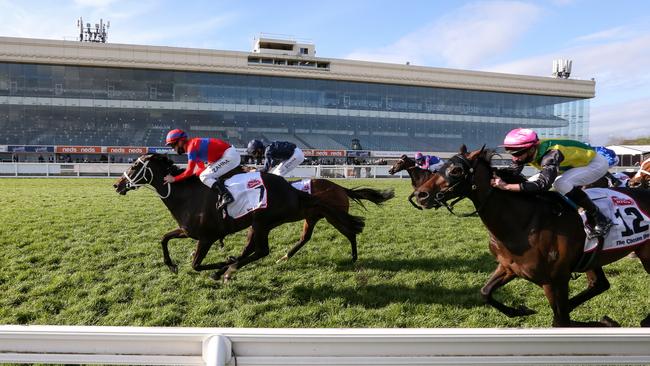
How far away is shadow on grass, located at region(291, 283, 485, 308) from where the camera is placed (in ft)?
13.7

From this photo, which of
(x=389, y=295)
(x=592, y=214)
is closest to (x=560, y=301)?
(x=592, y=214)

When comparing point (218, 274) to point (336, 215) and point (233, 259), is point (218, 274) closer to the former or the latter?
point (233, 259)

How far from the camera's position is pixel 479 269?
529 centimetres

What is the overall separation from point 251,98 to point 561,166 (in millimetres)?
46395

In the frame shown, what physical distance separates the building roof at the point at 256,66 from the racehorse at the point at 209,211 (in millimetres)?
44158

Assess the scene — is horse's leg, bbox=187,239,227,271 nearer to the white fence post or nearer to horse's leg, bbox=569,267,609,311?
the white fence post

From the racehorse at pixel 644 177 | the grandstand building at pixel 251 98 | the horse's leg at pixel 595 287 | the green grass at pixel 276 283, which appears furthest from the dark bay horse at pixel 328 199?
the grandstand building at pixel 251 98

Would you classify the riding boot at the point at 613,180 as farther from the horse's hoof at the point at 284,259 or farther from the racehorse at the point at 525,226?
the horse's hoof at the point at 284,259

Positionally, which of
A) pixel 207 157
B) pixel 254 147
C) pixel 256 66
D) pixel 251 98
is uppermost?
pixel 256 66

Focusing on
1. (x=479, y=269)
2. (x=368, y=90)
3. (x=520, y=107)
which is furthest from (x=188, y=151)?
(x=520, y=107)

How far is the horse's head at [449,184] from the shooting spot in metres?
3.16

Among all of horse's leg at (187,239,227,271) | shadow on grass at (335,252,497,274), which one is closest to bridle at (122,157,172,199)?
horse's leg at (187,239,227,271)

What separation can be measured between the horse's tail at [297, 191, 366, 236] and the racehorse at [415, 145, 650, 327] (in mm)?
2155

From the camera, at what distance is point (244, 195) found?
491 centimetres
